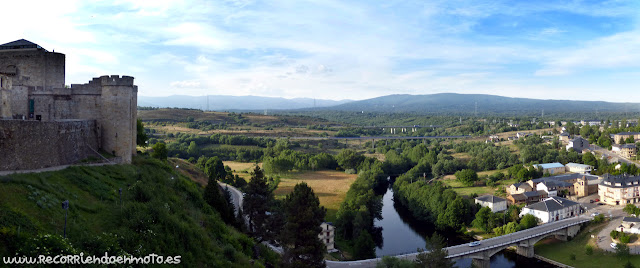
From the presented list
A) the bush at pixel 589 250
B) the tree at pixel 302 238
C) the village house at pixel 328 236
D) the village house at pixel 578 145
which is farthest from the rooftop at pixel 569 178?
the tree at pixel 302 238

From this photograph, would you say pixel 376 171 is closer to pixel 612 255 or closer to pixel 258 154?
pixel 258 154

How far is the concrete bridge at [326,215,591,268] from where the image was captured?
95.5ft

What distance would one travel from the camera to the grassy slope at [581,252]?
3050 centimetres

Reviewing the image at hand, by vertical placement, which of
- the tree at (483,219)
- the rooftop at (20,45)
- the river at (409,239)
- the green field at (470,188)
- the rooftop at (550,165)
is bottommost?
the river at (409,239)

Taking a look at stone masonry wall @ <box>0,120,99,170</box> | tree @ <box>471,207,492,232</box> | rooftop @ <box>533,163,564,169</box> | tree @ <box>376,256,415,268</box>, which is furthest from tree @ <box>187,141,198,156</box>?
rooftop @ <box>533,163,564,169</box>

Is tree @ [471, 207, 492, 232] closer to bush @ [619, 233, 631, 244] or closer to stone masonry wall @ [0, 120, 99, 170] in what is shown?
bush @ [619, 233, 631, 244]

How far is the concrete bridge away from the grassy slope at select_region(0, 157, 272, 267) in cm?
1208

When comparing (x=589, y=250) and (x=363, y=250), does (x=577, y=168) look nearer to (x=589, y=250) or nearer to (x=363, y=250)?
(x=589, y=250)

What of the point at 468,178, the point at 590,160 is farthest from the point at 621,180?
the point at 590,160

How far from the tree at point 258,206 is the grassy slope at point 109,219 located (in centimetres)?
271

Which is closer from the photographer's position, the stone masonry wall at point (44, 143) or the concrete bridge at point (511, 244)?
the stone masonry wall at point (44, 143)

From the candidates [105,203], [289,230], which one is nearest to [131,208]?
[105,203]

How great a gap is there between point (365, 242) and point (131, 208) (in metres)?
20.1

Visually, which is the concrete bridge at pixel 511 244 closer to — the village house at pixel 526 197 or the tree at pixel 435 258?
the tree at pixel 435 258
